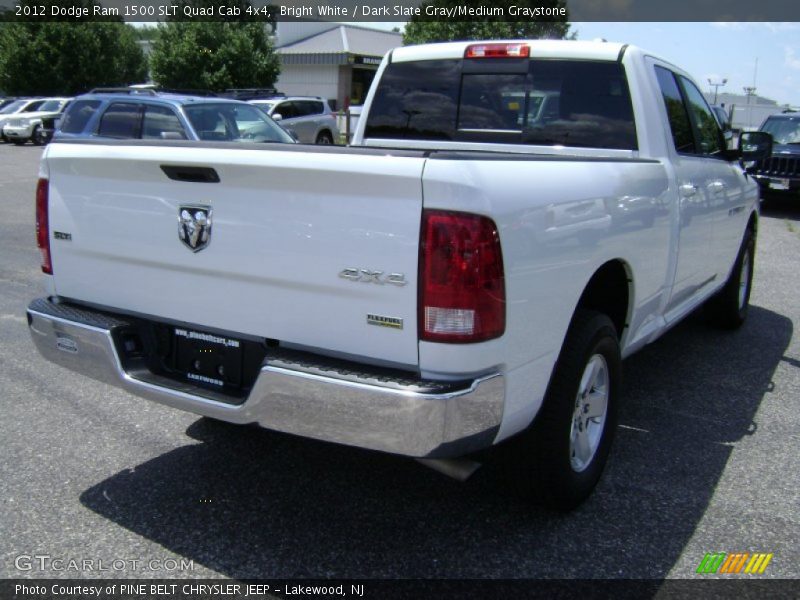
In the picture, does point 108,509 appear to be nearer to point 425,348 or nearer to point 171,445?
point 171,445

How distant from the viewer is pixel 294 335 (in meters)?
2.85

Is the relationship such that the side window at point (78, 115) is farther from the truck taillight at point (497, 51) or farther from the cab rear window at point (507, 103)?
the truck taillight at point (497, 51)

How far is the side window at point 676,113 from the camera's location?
4441mm

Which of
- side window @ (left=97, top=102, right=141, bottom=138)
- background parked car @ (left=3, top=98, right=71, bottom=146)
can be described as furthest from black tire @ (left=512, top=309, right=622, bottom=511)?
background parked car @ (left=3, top=98, right=71, bottom=146)

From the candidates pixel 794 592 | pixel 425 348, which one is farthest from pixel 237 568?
pixel 794 592

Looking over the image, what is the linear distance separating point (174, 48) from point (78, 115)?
22104 mm

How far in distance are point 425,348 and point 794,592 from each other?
5.52ft

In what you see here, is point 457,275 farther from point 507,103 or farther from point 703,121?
point 703,121

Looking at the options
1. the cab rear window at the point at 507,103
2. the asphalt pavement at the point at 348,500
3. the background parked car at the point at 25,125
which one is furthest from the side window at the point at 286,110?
the asphalt pavement at the point at 348,500

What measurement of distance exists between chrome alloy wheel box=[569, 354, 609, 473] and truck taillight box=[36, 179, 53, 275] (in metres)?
2.42

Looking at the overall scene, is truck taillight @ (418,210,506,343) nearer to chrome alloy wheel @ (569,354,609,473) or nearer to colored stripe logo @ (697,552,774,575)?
chrome alloy wheel @ (569,354,609,473)

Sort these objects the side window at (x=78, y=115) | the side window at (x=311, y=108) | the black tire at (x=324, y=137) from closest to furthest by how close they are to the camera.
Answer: the side window at (x=78, y=115), the side window at (x=311, y=108), the black tire at (x=324, y=137)

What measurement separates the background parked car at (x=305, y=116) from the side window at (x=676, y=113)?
51.4 ft

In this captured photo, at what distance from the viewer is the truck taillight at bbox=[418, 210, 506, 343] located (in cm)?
250
